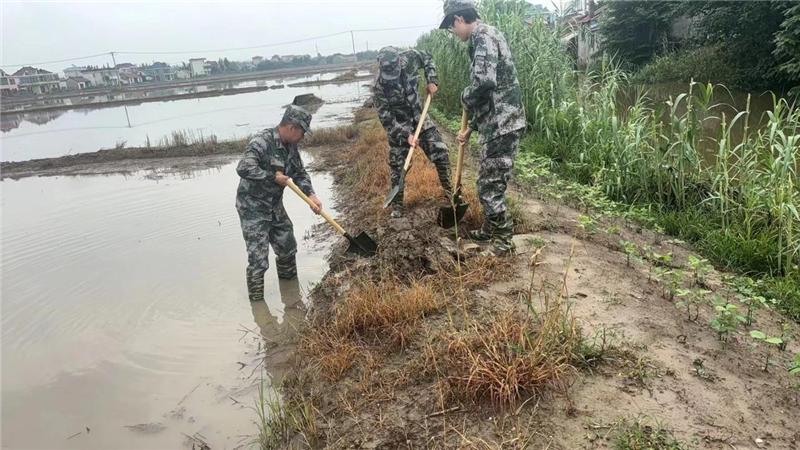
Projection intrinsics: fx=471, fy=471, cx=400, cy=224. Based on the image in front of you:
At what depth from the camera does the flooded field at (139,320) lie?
3.13 m

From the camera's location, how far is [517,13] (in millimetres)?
8438

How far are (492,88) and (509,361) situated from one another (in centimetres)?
208

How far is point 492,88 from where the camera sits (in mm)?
3463

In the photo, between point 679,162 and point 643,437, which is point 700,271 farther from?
point 643,437

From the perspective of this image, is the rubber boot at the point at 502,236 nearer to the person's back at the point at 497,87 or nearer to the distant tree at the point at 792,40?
the person's back at the point at 497,87

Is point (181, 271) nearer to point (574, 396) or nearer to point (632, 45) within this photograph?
point (574, 396)

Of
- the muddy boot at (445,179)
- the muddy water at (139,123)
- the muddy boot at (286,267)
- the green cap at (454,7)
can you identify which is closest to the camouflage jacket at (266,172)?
the muddy boot at (286,267)

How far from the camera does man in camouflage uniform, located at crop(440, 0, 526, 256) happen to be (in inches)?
133

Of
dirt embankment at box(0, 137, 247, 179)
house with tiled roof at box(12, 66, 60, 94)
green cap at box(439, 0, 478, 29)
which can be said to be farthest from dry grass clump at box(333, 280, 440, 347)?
house with tiled roof at box(12, 66, 60, 94)

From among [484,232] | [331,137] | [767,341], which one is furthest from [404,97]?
[331,137]

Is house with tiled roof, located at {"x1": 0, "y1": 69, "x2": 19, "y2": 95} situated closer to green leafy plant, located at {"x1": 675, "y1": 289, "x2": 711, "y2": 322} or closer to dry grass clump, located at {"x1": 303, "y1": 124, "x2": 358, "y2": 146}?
dry grass clump, located at {"x1": 303, "y1": 124, "x2": 358, "y2": 146}

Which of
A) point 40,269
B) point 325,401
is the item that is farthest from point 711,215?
point 40,269

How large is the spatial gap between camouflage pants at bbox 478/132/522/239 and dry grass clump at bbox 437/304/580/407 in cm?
135

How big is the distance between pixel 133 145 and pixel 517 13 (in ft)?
41.2
